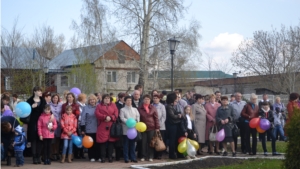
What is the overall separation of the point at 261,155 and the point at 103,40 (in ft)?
72.0

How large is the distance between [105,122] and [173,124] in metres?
2.15

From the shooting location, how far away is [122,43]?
33.1 meters

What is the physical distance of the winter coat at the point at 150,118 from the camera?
1255cm

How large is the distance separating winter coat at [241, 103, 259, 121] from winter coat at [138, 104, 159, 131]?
10.1 feet

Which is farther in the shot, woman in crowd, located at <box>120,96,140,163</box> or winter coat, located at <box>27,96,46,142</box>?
woman in crowd, located at <box>120,96,140,163</box>

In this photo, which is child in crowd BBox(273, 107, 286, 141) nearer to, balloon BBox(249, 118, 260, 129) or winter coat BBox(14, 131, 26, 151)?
balloon BBox(249, 118, 260, 129)

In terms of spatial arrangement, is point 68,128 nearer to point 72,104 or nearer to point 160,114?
point 72,104

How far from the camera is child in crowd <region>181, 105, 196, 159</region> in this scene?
42.3 ft

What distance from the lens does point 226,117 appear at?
13438 mm

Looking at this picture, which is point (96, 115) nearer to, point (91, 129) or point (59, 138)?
point (91, 129)

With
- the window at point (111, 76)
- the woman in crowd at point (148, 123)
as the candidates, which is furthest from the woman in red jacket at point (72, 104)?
the window at point (111, 76)

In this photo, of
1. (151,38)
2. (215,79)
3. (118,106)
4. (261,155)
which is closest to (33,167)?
(118,106)

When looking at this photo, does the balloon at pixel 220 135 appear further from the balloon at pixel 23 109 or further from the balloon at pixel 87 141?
the balloon at pixel 23 109

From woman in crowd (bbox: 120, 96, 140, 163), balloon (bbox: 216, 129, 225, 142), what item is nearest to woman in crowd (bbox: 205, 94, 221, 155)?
balloon (bbox: 216, 129, 225, 142)
